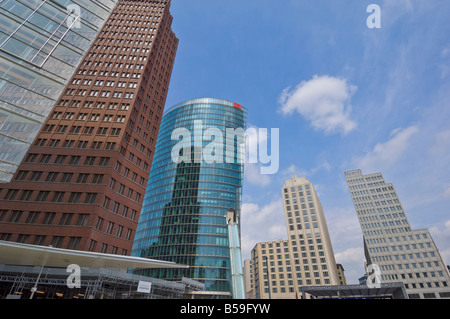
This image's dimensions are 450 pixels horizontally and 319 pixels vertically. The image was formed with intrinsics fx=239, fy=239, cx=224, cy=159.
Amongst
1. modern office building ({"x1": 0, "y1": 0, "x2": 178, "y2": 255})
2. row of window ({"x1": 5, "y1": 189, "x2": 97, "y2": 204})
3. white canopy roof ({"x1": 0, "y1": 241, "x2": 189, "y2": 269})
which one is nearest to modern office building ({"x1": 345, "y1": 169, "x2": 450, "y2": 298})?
modern office building ({"x1": 0, "y1": 0, "x2": 178, "y2": 255})

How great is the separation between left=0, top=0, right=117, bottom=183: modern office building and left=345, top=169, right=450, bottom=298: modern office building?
110173 millimetres

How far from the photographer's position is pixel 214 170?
9612 centimetres

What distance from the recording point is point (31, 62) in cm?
1781

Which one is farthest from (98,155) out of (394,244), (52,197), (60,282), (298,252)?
(394,244)

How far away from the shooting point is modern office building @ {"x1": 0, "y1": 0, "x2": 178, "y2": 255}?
39.4m

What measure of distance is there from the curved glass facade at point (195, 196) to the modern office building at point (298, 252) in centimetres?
2742

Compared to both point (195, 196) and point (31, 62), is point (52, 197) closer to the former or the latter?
point (31, 62)

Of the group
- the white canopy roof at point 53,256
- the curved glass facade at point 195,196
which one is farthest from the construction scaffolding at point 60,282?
the curved glass facade at point 195,196

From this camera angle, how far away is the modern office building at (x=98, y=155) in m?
39.4

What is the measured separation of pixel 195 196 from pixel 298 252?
54.2 m

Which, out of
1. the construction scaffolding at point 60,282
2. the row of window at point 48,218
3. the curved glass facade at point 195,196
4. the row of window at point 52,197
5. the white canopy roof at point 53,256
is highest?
the curved glass facade at point 195,196

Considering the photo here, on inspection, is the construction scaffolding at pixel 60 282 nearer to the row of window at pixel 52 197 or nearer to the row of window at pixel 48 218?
the row of window at pixel 48 218

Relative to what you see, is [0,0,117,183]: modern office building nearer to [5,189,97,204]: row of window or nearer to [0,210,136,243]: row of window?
[0,210,136,243]: row of window

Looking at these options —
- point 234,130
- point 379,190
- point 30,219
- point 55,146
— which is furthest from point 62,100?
point 379,190
